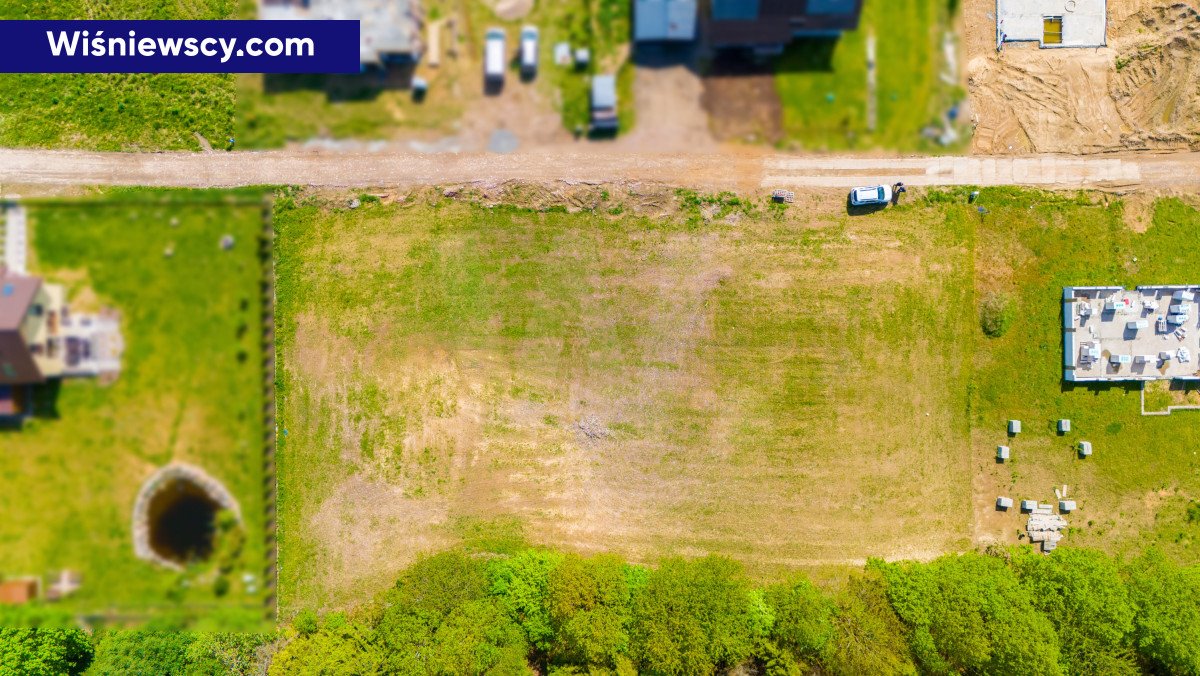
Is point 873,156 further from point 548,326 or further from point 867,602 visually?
point 867,602

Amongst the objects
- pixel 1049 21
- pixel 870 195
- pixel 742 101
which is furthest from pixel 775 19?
pixel 1049 21

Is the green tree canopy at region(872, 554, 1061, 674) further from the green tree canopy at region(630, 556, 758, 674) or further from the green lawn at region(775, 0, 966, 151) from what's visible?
the green lawn at region(775, 0, 966, 151)

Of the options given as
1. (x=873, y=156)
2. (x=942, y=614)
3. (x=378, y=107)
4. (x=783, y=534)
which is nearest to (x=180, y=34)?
(x=378, y=107)

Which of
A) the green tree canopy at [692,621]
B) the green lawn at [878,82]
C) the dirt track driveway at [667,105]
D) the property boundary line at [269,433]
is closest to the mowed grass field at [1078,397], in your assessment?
the green lawn at [878,82]

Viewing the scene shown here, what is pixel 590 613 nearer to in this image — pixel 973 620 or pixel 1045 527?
pixel 973 620

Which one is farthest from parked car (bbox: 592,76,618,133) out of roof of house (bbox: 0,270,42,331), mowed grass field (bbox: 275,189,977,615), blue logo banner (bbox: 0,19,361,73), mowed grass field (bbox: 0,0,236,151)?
roof of house (bbox: 0,270,42,331)

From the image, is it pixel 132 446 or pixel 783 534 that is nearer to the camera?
pixel 132 446
